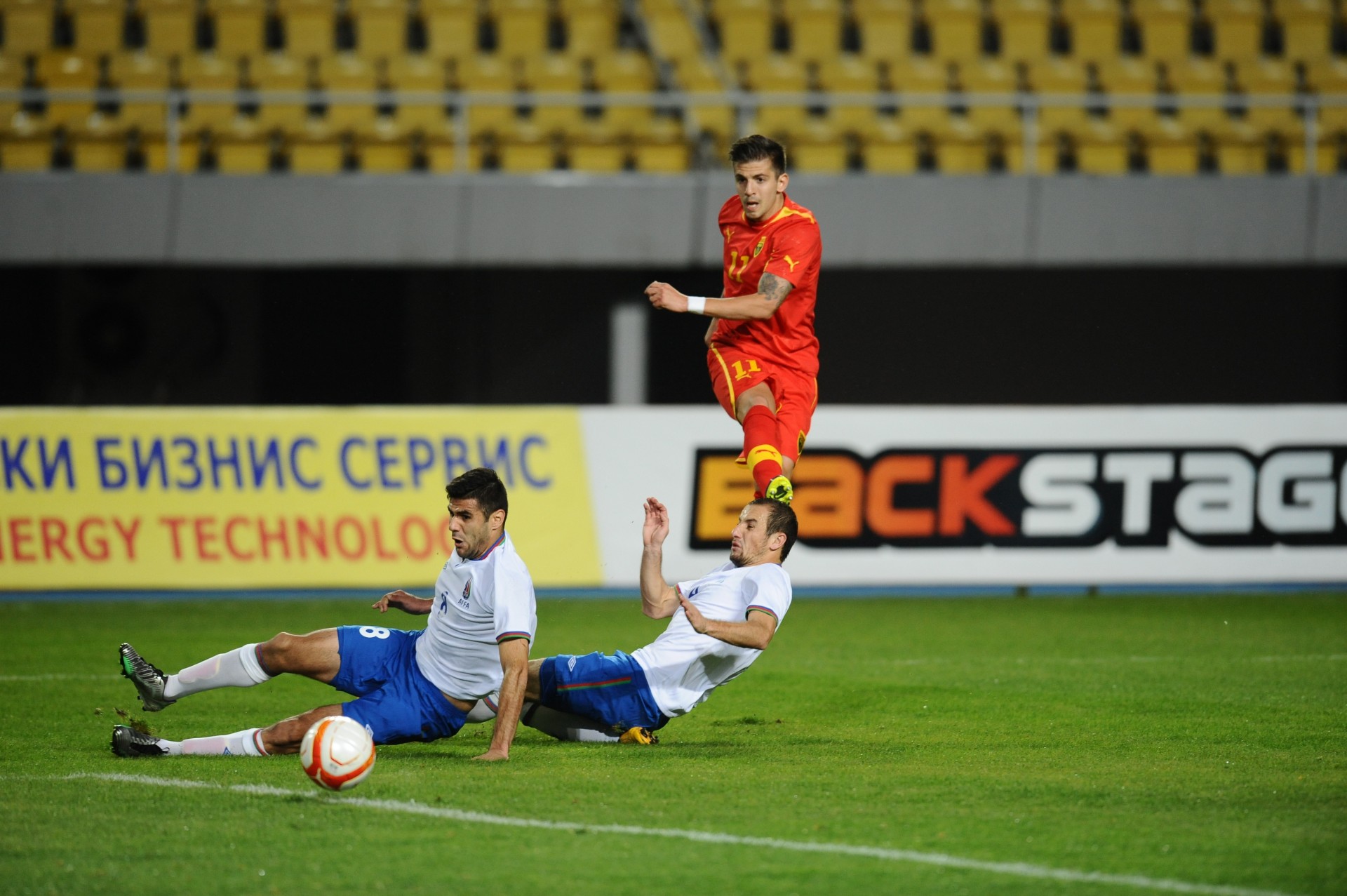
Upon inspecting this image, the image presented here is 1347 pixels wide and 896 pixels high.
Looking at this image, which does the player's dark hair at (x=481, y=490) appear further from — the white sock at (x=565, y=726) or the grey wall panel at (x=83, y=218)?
the grey wall panel at (x=83, y=218)

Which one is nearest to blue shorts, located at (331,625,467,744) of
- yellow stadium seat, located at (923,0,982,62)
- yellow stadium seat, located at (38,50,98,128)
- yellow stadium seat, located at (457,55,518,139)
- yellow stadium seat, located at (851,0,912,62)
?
yellow stadium seat, located at (457,55,518,139)

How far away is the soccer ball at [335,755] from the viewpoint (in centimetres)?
579

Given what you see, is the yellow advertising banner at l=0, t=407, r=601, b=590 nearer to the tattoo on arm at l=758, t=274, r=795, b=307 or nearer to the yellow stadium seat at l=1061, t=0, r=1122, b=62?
the tattoo on arm at l=758, t=274, r=795, b=307

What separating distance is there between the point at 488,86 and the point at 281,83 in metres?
2.16

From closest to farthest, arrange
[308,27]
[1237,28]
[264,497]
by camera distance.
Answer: [264,497] → [308,27] → [1237,28]

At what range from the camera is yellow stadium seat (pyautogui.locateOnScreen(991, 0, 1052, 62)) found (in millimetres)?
19062

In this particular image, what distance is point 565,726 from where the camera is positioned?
7.37 meters

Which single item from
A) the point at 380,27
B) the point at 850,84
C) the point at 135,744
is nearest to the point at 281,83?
the point at 380,27

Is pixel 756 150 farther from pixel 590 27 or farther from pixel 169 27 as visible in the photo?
pixel 169 27

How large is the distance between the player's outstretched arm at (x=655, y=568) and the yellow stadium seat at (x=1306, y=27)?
14.9 meters

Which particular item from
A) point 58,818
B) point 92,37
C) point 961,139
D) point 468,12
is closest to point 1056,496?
point 961,139

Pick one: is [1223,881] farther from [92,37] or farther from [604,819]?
[92,37]

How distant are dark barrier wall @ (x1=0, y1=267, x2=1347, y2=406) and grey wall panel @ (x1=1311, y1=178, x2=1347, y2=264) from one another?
268 centimetres

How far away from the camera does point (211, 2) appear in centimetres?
1827
